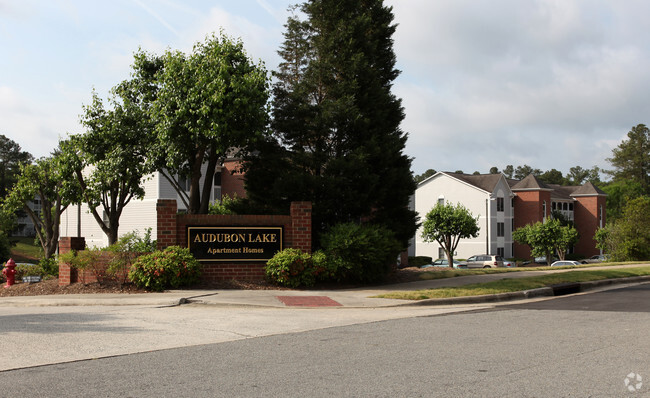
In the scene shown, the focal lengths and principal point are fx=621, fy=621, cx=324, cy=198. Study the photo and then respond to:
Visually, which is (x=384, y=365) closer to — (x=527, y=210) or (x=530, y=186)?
(x=527, y=210)

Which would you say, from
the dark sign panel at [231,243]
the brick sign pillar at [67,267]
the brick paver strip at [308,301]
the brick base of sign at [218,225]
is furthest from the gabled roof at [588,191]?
the brick sign pillar at [67,267]

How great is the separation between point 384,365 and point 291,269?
32.1 ft

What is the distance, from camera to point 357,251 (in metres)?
17.5

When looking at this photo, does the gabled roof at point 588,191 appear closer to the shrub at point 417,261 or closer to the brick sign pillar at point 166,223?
the shrub at point 417,261

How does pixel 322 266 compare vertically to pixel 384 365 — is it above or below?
above

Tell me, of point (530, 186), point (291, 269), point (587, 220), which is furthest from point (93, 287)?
point (587, 220)

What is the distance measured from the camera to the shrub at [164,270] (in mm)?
15992

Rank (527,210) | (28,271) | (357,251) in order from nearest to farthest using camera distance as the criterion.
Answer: (357,251), (28,271), (527,210)

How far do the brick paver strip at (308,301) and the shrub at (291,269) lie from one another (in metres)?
1.96

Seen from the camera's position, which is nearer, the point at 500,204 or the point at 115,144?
the point at 115,144

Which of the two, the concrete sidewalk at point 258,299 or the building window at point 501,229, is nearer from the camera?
the concrete sidewalk at point 258,299

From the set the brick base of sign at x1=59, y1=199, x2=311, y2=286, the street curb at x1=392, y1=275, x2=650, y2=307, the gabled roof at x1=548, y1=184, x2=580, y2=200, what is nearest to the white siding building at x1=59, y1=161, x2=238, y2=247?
the brick base of sign at x1=59, y1=199, x2=311, y2=286

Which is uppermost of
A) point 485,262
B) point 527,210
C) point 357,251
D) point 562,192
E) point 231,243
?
point 562,192

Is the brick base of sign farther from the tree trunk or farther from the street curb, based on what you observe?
the street curb
